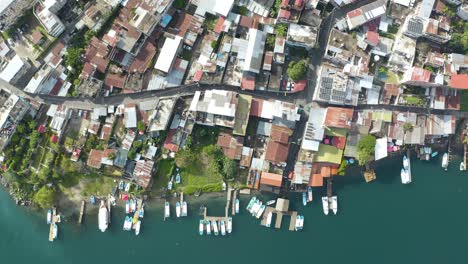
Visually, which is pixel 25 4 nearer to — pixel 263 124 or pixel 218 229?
pixel 263 124

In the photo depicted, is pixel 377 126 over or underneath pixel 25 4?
underneath

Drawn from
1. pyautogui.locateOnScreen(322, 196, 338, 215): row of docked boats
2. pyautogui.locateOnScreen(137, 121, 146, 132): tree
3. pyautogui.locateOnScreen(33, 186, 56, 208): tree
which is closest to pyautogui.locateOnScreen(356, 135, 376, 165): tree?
pyautogui.locateOnScreen(322, 196, 338, 215): row of docked boats

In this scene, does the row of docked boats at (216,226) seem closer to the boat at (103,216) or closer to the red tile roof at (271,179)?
the red tile roof at (271,179)

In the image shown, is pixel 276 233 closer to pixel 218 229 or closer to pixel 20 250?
pixel 218 229

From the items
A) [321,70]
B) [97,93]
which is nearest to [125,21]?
[97,93]

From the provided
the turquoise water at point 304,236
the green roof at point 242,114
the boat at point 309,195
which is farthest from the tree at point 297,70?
the turquoise water at point 304,236

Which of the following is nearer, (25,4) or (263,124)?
(25,4)

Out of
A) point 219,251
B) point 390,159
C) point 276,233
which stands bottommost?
point 219,251
